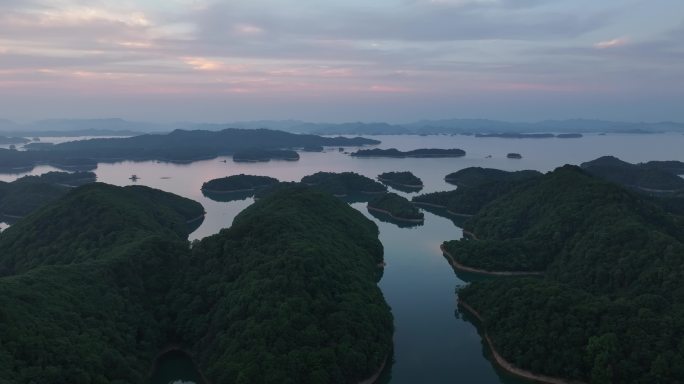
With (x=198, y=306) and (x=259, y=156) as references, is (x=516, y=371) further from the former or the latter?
(x=259, y=156)

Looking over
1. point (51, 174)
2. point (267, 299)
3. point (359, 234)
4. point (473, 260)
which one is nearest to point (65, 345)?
point (267, 299)

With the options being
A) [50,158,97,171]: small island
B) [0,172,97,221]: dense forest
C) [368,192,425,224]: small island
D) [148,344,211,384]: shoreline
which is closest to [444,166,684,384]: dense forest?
[368,192,425,224]: small island

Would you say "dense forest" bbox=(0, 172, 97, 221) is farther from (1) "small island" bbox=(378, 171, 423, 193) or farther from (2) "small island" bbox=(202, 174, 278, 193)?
(1) "small island" bbox=(378, 171, 423, 193)

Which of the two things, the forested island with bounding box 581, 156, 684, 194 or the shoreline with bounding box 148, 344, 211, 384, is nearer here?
the shoreline with bounding box 148, 344, 211, 384

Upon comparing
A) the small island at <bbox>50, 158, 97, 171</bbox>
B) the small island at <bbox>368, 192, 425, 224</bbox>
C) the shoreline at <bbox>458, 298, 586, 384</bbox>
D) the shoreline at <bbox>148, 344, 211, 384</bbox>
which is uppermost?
the small island at <bbox>50, 158, 97, 171</bbox>

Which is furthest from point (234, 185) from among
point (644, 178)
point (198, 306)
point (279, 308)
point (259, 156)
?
point (644, 178)

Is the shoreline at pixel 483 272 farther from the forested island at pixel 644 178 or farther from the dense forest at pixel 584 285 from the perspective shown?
the forested island at pixel 644 178

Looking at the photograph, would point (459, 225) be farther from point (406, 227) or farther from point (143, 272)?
point (143, 272)
